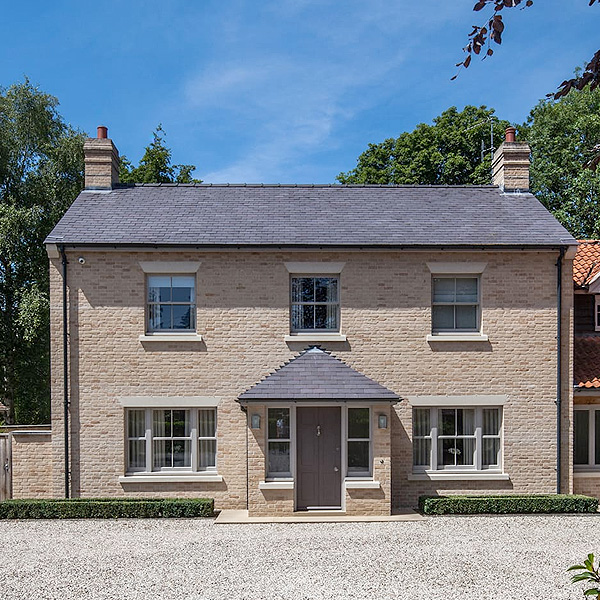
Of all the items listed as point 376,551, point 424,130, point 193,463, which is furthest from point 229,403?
point 424,130

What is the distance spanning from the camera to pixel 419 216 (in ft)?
58.1

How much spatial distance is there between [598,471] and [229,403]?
10.5 meters

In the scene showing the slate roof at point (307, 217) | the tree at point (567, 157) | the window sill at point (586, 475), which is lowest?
the window sill at point (586, 475)

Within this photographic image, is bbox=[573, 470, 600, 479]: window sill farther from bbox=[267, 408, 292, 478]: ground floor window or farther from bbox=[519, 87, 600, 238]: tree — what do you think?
bbox=[519, 87, 600, 238]: tree

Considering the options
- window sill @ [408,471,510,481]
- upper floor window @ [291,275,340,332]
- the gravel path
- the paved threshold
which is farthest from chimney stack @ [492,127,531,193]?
the paved threshold

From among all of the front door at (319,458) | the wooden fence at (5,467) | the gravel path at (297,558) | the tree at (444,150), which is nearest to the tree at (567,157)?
the tree at (444,150)

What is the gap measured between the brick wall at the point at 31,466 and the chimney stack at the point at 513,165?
15.7 metres

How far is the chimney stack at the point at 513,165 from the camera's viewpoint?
1892 centimetres

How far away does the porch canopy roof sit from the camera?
1489 centimetres

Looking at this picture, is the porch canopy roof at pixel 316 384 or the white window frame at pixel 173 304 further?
the white window frame at pixel 173 304

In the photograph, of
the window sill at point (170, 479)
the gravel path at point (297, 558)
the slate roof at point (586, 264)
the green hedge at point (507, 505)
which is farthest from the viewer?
the slate roof at point (586, 264)

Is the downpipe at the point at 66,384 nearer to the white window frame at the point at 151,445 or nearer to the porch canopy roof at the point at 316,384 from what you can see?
the white window frame at the point at 151,445

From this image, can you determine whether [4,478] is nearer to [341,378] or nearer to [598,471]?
[341,378]

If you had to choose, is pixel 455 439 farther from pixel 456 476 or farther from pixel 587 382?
pixel 587 382
